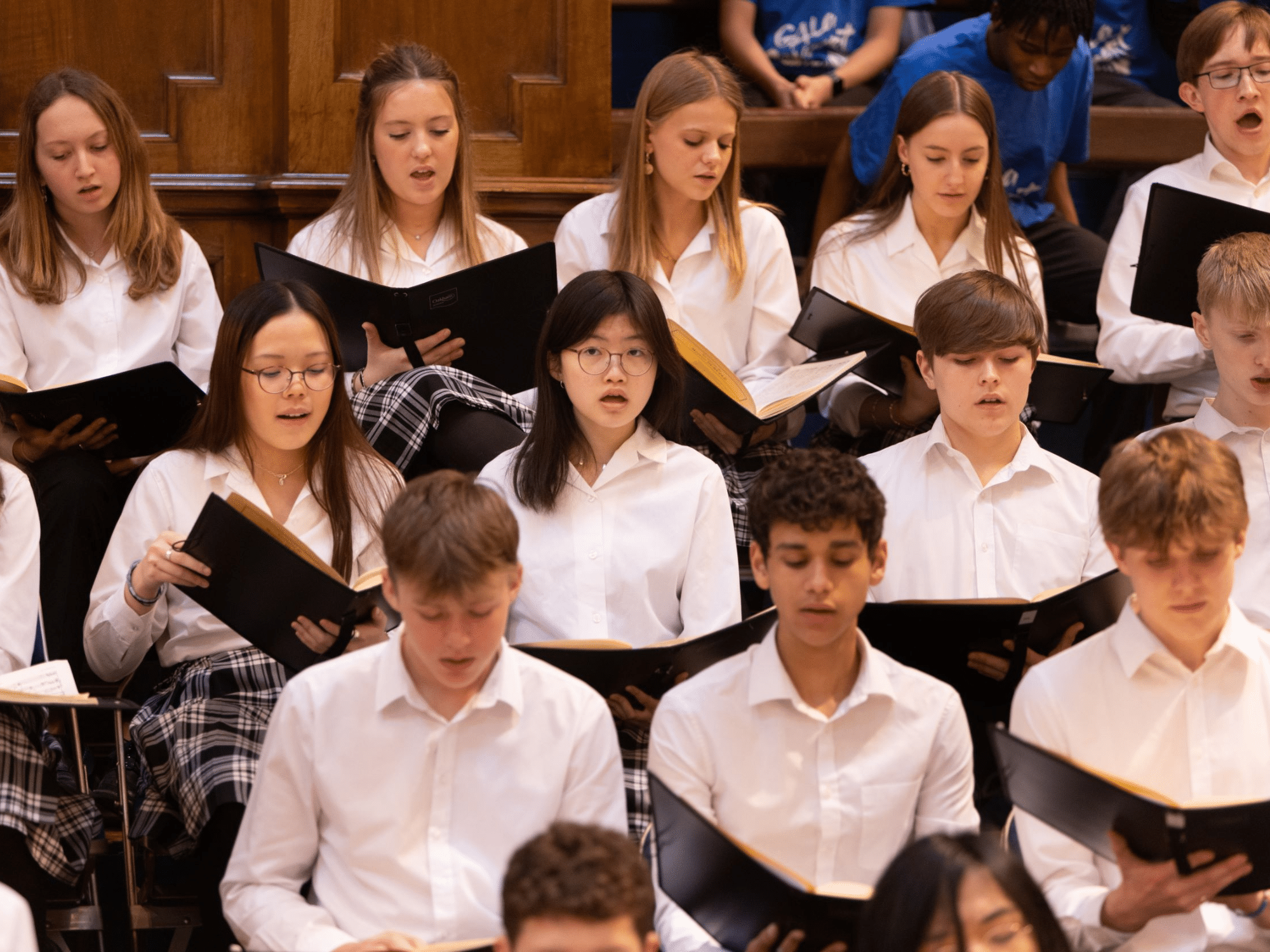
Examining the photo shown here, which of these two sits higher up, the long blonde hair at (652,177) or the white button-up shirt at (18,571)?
the long blonde hair at (652,177)

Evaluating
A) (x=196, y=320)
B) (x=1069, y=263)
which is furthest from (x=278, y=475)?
(x=1069, y=263)

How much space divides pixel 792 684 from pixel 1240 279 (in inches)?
47.9

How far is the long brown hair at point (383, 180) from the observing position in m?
3.20

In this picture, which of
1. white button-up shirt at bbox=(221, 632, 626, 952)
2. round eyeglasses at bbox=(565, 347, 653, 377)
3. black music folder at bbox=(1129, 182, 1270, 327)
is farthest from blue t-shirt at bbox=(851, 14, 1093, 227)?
white button-up shirt at bbox=(221, 632, 626, 952)

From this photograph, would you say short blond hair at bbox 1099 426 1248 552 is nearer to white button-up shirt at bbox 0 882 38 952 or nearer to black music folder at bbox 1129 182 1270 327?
black music folder at bbox 1129 182 1270 327

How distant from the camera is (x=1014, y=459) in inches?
106

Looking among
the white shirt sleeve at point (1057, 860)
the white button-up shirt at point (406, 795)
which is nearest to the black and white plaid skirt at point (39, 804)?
the white button-up shirt at point (406, 795)

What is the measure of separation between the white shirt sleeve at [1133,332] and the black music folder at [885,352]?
368 mm

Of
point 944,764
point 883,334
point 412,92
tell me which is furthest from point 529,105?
point 944,764

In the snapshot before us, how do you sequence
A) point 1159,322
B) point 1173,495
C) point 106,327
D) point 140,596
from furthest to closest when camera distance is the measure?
point 1159,322
point 106,327
point 140,596
point 1173,495

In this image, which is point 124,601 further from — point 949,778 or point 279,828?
point 949,778

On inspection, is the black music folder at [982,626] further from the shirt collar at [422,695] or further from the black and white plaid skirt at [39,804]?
the black and white plaid skirt at [39,804]

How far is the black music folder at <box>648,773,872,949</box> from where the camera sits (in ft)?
5.24

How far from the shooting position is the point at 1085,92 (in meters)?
3.85
